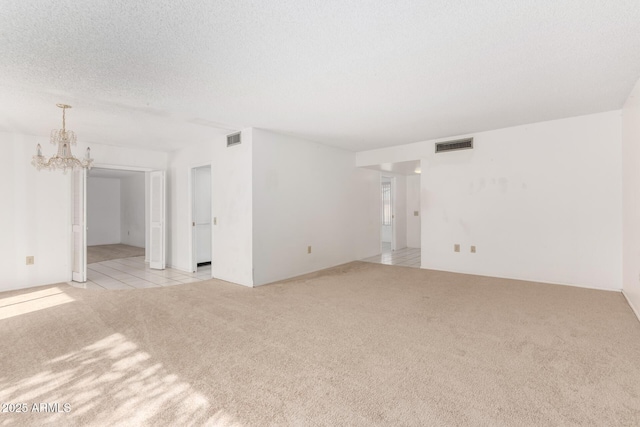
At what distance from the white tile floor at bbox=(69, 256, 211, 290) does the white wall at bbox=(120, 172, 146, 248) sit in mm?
2777

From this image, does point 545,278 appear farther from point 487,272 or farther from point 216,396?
point 216,396

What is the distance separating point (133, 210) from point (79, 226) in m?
5.05

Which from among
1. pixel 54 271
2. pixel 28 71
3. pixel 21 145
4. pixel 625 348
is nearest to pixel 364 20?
pixel 28 71

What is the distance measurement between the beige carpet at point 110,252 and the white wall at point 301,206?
15.3 ft

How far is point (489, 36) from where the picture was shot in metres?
2.19

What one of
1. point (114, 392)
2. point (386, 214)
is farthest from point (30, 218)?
point (386, 214)

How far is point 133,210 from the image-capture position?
9.75m

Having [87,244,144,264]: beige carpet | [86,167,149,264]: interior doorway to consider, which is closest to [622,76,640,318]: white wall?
[87,244,144,264]: beige carpet

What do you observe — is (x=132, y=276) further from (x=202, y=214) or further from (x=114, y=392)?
(x=114, y=392)

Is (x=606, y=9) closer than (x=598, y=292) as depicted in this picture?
Yes

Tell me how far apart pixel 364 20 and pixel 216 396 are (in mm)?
2419

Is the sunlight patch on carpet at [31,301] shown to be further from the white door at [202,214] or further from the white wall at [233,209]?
the white door at [202,214]

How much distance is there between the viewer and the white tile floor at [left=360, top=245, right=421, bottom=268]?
20.6ft

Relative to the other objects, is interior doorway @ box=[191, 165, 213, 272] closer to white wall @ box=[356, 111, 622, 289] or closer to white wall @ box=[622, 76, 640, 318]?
white wall @ box=[356, 111, 622, 289]
